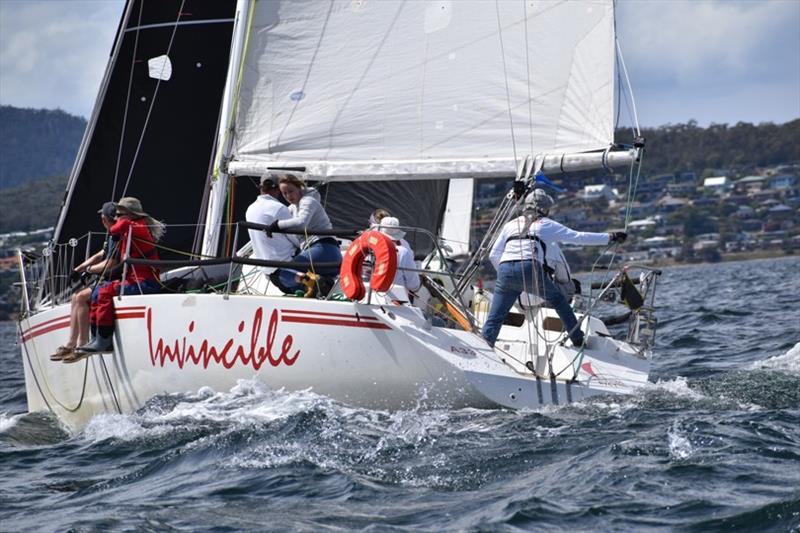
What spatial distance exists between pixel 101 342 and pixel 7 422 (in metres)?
1.73

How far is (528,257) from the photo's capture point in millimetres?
8336

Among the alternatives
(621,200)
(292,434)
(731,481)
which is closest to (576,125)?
(292,434)

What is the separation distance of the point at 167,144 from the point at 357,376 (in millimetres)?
4540

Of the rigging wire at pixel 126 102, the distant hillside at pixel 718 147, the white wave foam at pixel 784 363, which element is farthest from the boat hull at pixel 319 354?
the distant hillside at pixel 718 147

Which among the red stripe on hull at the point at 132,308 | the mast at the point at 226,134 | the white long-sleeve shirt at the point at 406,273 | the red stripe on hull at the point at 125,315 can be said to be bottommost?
A: the red stripe on hull at the point at 125,315

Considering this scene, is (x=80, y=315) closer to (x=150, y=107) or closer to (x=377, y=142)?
(x=377, y=142)

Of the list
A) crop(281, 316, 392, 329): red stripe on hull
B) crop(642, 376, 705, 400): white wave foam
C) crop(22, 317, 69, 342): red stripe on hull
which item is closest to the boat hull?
crop(281, 316, 392, 329): red stripe on hull

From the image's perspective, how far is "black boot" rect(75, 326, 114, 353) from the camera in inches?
333

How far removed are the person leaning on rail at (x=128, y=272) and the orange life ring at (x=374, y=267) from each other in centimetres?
156

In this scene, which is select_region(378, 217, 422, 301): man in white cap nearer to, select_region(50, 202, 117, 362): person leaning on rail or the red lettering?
the red lettering

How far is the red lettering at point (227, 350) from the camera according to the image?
783 centimetres

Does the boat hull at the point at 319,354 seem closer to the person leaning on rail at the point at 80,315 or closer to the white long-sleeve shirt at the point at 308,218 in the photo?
the person leaning on rail at the point at 80,315

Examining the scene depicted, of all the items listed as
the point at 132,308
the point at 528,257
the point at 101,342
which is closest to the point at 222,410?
the point at 132,308

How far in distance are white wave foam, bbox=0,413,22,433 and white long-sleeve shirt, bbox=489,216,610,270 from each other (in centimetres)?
365
